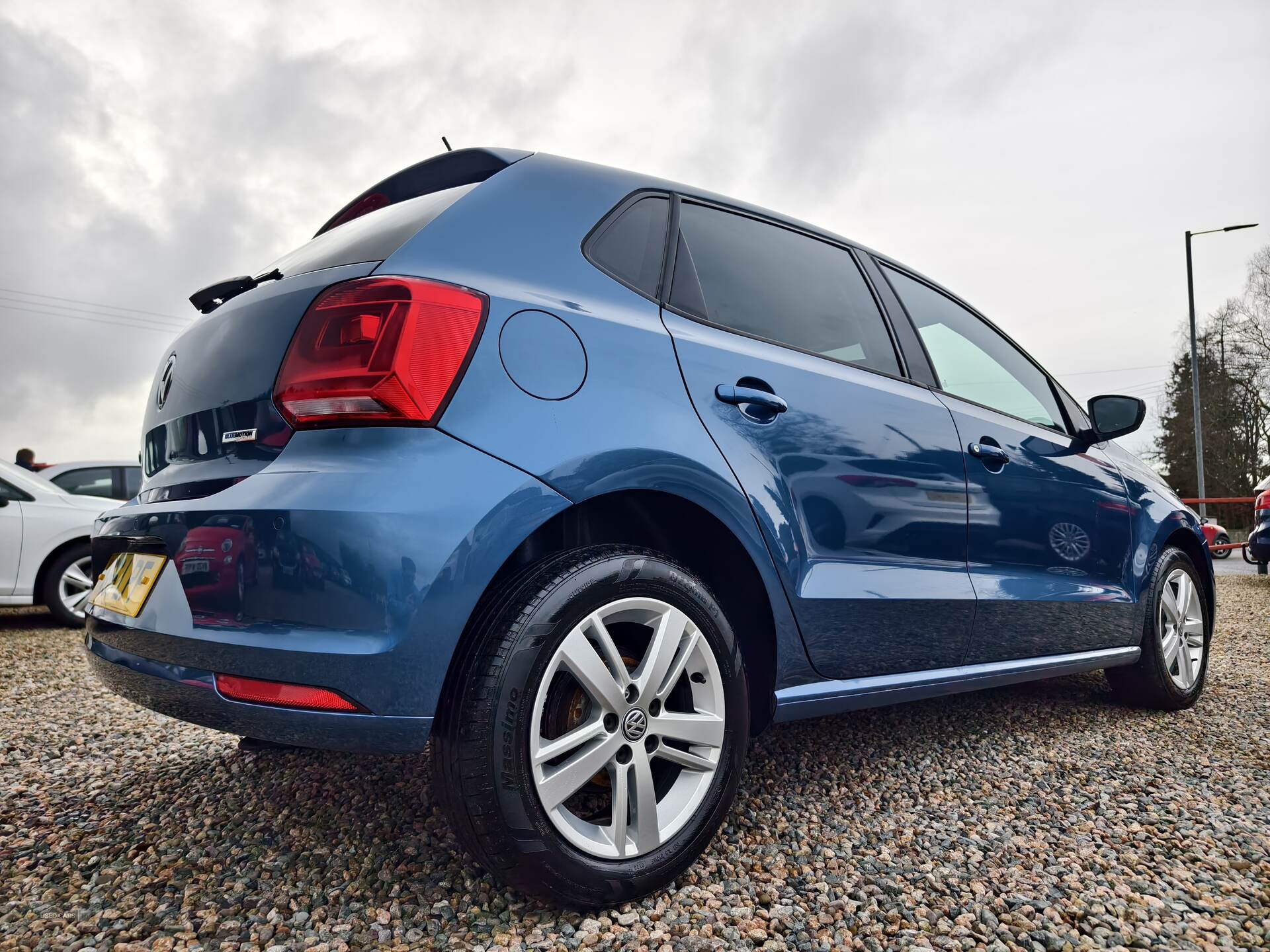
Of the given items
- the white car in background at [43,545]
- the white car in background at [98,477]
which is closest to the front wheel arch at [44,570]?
the white car in background at [43,545]

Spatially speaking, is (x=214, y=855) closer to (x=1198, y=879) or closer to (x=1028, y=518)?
(x=1198, y=879)

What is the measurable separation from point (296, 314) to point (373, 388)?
1.00ft

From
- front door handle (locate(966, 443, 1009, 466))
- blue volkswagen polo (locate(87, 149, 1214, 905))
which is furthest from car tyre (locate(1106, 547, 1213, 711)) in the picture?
blue volkswagen polo (locate(87, 149, 1214, 905))

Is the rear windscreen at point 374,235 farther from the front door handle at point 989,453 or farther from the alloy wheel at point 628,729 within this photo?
the front door handle at point 989,453

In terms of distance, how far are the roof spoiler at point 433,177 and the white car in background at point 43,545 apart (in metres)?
4.97

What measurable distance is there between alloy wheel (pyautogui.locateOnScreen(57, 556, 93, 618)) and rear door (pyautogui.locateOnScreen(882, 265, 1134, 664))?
6163 mm

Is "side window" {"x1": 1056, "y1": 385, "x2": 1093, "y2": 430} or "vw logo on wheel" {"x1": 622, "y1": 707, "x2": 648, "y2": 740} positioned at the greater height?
"side window" {"x1": 1056, "y1": 385, "x2": 1093, "y2": 430}

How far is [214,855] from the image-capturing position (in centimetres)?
191

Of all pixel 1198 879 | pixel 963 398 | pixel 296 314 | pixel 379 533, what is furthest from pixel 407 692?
pixel 963 398

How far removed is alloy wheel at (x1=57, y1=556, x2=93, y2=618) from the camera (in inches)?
240

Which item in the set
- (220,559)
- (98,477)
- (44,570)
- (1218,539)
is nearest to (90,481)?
(98,477)

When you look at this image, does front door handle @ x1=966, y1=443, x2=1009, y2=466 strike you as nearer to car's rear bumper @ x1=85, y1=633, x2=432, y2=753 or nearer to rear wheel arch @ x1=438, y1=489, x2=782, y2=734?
rear wheel arch @ x1=438, y1=489, x2=782, y2=734

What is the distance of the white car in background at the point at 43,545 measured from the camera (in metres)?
5.92

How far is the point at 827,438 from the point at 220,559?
1424 millimetres
